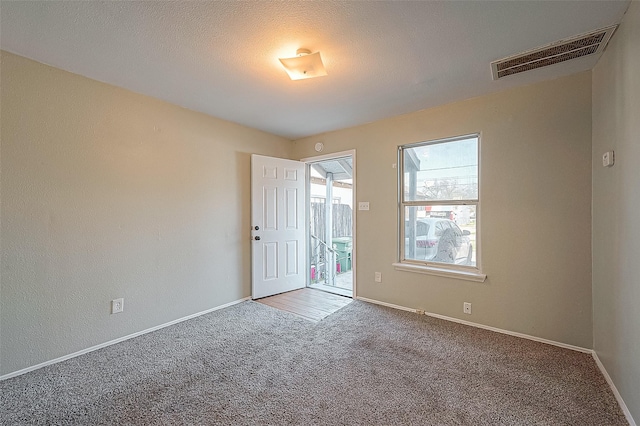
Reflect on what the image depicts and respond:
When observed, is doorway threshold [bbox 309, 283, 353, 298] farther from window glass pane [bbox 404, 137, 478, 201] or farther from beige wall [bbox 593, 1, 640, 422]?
beige wall [bbox 593, 1, 640, 422]

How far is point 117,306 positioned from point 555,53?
4.13 metres

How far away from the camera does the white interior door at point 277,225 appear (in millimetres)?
3633

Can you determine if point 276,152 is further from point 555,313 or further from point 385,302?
point 555,313

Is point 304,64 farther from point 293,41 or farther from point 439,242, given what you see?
point 439,242

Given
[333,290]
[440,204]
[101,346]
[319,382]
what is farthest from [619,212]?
[101,346]

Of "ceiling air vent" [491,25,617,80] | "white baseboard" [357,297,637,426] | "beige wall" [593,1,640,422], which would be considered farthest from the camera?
"ceiling air vent" [491,25,617,80]

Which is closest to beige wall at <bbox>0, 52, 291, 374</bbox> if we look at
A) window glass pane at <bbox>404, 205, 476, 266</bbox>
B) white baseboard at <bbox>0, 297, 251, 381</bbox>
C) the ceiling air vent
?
white baseboard at <bbox>0, 297, 251, 381</bbox>

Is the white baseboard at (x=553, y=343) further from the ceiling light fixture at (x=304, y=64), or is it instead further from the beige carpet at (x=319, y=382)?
the ceiling light fixture at (x=304, y=64)

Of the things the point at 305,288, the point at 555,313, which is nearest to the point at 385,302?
the point at 305,288

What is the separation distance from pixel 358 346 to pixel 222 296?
183 cm

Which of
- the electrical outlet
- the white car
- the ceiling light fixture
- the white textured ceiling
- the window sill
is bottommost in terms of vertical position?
the electrical outlet

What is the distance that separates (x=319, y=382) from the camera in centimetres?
186

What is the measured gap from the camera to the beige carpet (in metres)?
1.55

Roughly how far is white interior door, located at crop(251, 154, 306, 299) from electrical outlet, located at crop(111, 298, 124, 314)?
147 cm
